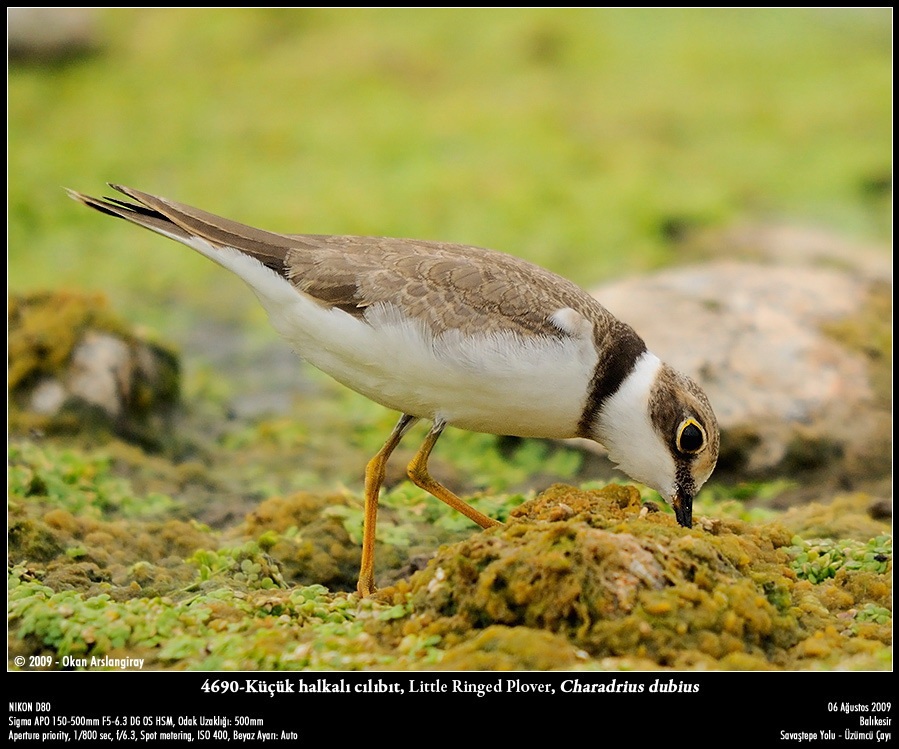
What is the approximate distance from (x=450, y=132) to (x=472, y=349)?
1121cm

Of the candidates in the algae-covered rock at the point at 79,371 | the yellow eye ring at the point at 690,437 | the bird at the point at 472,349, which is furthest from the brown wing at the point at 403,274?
the algae-covered rock at the point at 79,371

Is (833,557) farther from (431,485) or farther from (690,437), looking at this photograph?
(431,485)

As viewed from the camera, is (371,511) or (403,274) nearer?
(403,274)

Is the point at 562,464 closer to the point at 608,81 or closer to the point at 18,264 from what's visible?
the point at 18,264

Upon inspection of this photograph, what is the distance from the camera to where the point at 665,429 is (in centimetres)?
649

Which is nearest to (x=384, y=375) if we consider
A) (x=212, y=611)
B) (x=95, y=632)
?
(x=212, y=611)

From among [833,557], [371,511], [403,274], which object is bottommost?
[833,557]

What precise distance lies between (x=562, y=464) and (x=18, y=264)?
7884 millimetres

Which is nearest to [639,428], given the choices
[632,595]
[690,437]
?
[690,437]

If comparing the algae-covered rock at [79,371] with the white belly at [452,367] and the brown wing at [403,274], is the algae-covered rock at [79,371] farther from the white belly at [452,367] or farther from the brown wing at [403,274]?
the white belly at [452,367]

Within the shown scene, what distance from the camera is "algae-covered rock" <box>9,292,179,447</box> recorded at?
9086mm

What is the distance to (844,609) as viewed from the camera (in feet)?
19.6

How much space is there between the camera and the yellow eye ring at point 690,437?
21.1ft

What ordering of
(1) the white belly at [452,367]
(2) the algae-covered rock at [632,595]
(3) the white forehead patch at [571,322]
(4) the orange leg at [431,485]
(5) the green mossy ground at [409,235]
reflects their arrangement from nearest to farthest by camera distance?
(2) the algae-covered rock at [632,595]
(5) the green mossy ground at [409,235]
(1) the white belly at [452,367]
(3) the white forehead patch at [571,322]
(4) the orange leg at [431,485]
